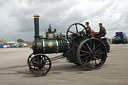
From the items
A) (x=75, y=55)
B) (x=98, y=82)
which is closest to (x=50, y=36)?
(x=75, y=55)

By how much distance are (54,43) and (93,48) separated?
1731 mm

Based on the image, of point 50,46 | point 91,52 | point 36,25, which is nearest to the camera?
point 36,25

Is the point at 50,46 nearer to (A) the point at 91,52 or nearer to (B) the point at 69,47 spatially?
(B) the point at 69,47

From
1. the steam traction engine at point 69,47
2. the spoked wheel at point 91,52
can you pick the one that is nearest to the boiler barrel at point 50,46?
the steam traction engine at point 69,47

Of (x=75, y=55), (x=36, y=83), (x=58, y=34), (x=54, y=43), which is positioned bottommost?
(x=36, y=83)

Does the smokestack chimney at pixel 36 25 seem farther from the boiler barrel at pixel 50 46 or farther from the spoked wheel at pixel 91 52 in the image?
the spoked wheel at pixel 91 52

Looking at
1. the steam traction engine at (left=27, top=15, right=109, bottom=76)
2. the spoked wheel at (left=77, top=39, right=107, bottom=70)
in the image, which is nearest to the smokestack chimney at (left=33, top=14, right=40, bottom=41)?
the steam traction engine at (left=27, top=15, right=109, bottom=76)

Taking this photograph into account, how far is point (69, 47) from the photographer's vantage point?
6270mm

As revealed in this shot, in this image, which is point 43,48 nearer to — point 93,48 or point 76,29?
point 76,29

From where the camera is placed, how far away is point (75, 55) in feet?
20.3

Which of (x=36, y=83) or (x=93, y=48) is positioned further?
(x=93, y=48)

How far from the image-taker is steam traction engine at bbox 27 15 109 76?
5.73 metres

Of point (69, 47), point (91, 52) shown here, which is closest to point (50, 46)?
point (69, 47)

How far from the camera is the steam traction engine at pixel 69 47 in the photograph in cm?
573
